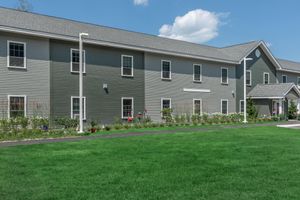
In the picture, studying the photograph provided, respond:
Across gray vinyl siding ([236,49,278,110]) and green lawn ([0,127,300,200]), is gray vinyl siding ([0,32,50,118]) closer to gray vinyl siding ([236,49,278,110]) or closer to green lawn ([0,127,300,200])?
green lawn ([0,127,300,200])

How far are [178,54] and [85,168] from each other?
63.5ft

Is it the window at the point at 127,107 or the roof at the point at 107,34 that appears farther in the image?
the window at the point at 127,107

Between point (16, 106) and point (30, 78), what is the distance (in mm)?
1783

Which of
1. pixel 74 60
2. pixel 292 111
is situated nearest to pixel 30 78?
pixel 74 60

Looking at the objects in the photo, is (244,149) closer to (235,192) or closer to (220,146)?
(220,146)

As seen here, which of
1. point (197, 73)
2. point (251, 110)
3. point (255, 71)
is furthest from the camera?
point (255, 71)

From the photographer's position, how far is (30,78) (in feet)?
59.7

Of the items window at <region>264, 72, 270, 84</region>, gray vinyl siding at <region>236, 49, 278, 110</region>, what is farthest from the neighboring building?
window at <region>264, 72, 270, 84</region>

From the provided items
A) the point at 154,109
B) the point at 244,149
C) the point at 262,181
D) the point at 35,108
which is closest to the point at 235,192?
the point at 262,181

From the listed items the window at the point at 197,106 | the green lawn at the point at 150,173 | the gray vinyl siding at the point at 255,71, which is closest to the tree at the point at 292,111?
the gray vinyl siding at the point at 255,71

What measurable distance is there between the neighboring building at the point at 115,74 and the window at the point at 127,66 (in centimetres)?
7

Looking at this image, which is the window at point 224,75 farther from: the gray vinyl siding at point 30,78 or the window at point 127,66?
the gray vinyl siding at point 30,78

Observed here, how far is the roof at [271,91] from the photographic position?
1217 inches

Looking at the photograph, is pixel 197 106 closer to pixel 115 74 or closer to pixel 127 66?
pixel 127 66
